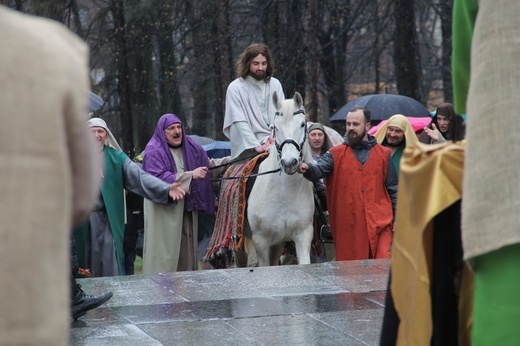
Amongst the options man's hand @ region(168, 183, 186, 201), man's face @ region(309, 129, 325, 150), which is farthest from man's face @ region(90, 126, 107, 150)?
man's face @ region(309, 129, 325, 150)

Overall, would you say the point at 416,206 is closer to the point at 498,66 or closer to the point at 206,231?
the point at 498,66

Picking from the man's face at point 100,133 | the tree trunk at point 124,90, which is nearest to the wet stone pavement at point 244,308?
the man's face at point 100,133

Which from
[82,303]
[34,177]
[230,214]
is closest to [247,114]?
[230,214]

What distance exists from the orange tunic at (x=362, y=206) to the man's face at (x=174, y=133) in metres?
1.62

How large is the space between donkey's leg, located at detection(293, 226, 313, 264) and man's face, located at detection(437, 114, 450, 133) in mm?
2071

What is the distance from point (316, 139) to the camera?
12.1 meters

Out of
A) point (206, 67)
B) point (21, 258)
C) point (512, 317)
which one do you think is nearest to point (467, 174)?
point (512, 317)

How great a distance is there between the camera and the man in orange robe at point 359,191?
10.7 metres

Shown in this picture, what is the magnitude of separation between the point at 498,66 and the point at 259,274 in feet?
19.1

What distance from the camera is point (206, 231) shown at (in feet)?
40.2

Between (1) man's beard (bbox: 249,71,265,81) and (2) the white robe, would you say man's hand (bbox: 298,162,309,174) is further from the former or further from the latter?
(1) man's beard (bbox: 249,71,265,81)

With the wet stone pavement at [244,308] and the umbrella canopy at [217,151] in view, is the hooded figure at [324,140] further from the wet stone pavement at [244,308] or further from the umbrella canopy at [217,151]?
the umbrella canopy at [217,151]

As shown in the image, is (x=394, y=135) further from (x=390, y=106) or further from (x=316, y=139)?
(x=390, y=106)

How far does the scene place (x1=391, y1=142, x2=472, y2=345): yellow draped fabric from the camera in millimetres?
3615
